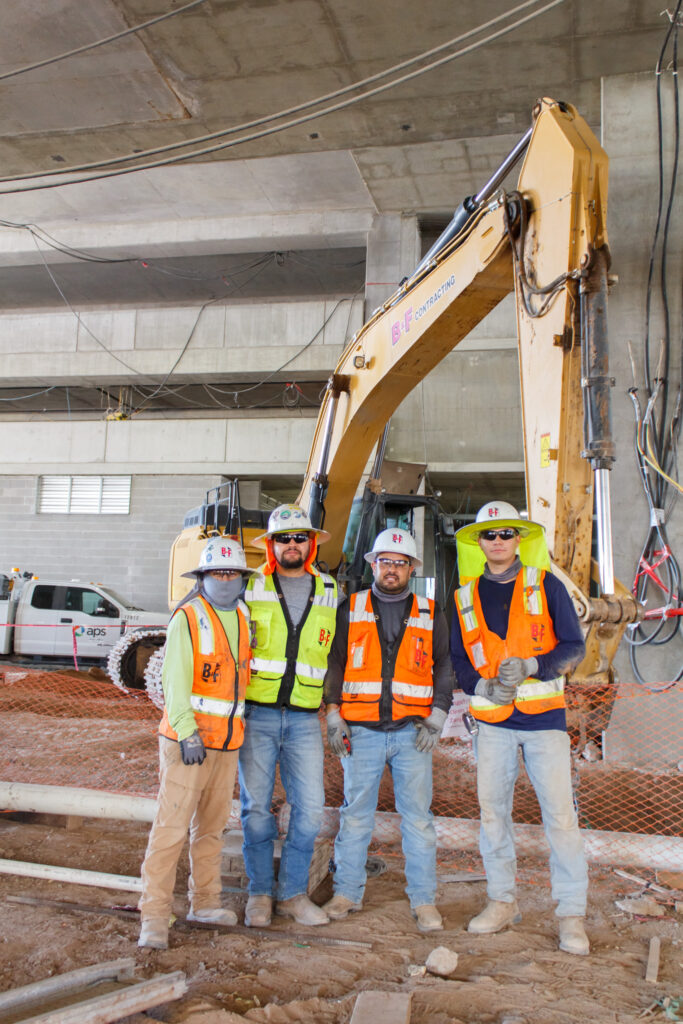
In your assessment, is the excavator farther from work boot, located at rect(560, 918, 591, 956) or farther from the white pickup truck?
the white pickup truck

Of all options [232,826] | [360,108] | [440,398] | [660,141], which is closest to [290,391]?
[440,398]

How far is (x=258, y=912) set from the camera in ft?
12.7

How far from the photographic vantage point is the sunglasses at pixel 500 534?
4039 millimetres

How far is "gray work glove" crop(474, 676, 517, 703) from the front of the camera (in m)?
3.78

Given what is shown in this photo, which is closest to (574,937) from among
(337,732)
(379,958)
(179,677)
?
(379,958)

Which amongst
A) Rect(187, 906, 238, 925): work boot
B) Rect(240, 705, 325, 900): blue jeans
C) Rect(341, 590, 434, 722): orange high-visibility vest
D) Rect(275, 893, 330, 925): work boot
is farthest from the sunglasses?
Rect(187, 906, 238, 925): work boot

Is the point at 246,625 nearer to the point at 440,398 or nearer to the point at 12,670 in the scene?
the point at 12,670

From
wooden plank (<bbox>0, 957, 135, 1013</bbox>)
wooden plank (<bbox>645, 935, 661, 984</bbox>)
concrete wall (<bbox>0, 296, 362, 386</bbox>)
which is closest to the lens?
wooden plank (<bbox>0, 957, 135, 1013</bbox>)

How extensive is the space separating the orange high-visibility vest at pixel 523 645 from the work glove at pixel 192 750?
1414 mm

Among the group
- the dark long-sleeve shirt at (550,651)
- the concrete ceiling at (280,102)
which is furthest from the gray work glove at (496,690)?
the concrete ceiling at (280,102)

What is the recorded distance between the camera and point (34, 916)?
3.80 metres

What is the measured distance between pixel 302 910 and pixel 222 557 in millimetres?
1878

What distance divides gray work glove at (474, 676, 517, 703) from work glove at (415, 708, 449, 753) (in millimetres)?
288

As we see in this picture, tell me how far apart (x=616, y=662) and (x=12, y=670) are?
9.70 metres
